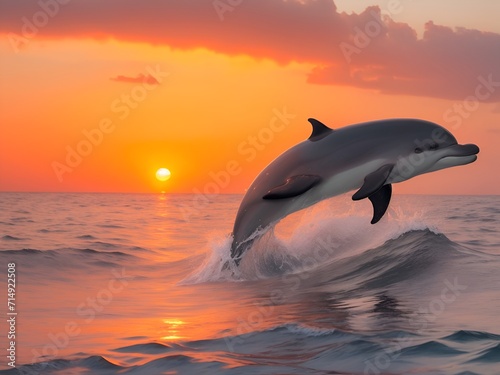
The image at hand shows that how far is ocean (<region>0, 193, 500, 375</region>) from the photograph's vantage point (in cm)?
767

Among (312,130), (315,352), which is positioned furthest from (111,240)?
(315,352)

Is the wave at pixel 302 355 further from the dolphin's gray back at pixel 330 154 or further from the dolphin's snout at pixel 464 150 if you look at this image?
the dolphin's snout at pixel 464 150

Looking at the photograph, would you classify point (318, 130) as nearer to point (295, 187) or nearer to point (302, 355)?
point (295, 187)

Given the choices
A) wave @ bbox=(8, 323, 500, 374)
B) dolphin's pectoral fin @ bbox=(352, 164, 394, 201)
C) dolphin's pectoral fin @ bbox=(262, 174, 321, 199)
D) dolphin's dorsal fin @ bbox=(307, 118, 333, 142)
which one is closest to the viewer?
wave @ bbox=(8, 323, 500, 374)

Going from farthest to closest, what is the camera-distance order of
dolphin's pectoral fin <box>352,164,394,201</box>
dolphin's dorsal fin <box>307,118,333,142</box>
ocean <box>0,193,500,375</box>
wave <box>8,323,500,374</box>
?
dolphin's dorsal fin <box>307,118,333,142</box>
dolphin's pectoral fin <box>352,164,394,201</box>
ocean <box>0,193,500,375</box>
wave <box>8,323,500,374</box>

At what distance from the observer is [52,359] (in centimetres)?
809

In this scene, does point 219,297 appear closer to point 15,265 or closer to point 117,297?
point 117,297

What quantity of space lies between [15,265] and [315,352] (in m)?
12.4

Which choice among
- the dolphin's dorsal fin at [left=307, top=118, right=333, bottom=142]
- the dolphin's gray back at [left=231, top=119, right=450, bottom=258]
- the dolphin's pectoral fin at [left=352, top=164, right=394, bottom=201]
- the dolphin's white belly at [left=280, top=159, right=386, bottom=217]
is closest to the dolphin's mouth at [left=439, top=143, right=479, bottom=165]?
the dolphin's gray back at [left=231, top=119, right=450, bottom=258]

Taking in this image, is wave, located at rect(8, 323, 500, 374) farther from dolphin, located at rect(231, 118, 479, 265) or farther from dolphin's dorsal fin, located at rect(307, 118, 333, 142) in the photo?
dolphin's dorsal fin, located at rect(307, 118, 333, 142)

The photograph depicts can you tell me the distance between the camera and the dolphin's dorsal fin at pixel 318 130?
13.2 meters

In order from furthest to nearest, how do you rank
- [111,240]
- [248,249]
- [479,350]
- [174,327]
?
[111,240] < [248,249] < [174,327] < [479,350]

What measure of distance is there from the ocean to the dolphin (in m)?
1.84

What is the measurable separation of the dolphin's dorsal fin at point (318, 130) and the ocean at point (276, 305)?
9.35 ft
